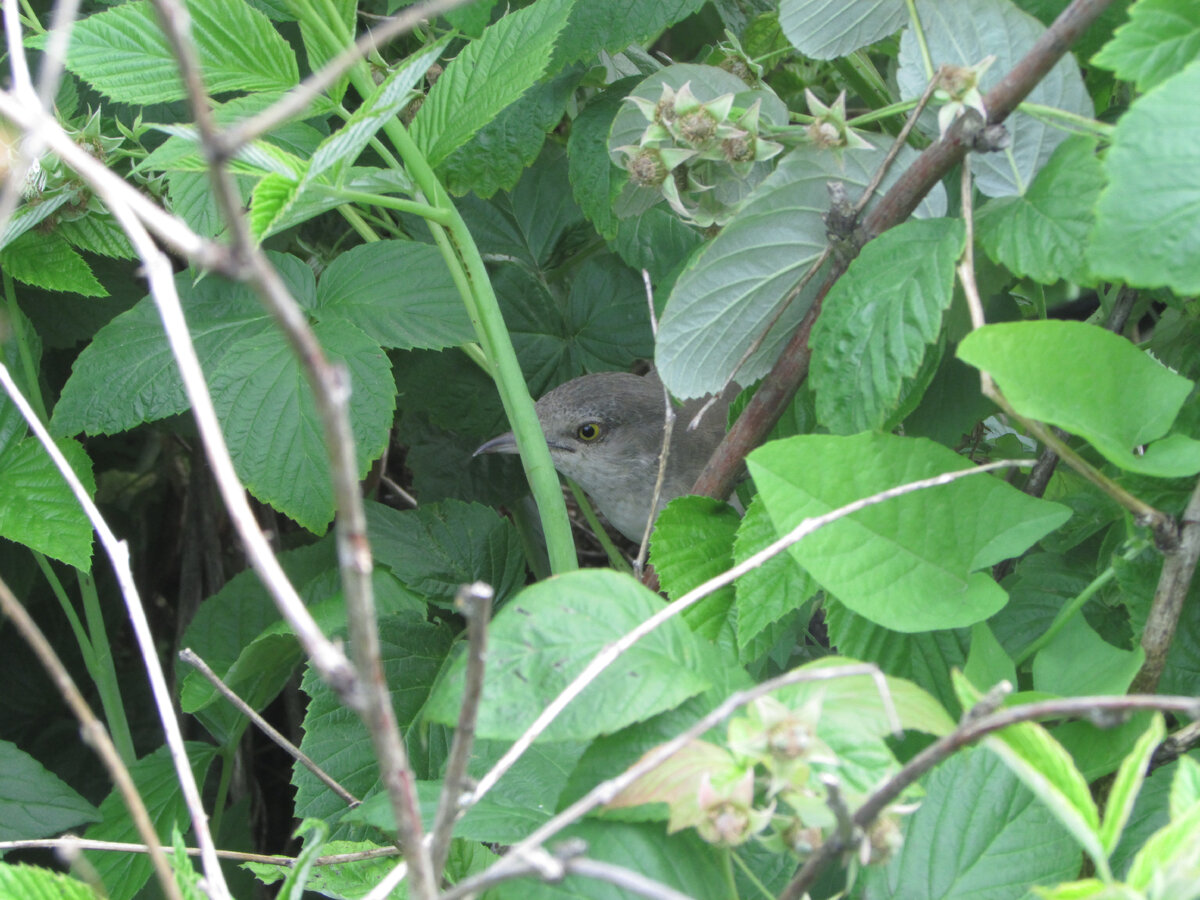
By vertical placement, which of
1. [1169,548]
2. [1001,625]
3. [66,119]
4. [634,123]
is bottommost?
[1001,625]

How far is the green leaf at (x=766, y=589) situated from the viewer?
1201mm

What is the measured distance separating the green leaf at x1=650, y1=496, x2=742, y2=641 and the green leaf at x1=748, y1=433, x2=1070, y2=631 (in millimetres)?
271

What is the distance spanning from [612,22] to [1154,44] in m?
0.79

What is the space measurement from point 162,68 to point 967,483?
1.17 m

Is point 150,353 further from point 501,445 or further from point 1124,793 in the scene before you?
point 1124,793

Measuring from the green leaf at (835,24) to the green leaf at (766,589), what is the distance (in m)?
0.64

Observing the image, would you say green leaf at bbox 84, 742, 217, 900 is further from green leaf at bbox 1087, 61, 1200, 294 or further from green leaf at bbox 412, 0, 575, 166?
green leaf at bbox 1087, 61, 1200, 294

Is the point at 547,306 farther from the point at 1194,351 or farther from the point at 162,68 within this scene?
the point at 1194,351

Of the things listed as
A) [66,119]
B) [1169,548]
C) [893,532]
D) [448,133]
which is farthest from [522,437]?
[66,119]

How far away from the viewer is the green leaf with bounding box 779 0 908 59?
1401mm

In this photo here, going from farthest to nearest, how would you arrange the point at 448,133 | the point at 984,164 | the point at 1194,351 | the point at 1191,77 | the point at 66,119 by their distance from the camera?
the point at 66,119
the point at 448,133
the point at 1194,351
the point at 984,164
the point at 1191,77

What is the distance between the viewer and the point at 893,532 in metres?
1.10

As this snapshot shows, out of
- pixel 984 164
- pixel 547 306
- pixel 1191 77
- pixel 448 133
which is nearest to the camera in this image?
pixel 1191 77

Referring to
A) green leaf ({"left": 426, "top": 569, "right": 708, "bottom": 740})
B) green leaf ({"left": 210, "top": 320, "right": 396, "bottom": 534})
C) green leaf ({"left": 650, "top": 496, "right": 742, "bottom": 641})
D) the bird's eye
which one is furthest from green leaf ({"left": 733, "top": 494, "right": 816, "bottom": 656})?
the bird's eye
